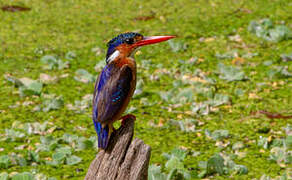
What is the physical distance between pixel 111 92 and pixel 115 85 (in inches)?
2.2

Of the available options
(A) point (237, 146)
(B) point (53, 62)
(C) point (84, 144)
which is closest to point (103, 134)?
(C) point (84, 144)

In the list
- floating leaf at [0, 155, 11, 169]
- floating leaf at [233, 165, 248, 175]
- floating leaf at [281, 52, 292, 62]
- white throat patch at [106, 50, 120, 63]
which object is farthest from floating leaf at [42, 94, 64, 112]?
floating leaf at [281, 52, 292, 62]

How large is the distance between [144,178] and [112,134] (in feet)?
1.27

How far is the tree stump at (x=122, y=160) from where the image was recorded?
11.9 feet

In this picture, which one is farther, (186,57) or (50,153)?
(186,57)

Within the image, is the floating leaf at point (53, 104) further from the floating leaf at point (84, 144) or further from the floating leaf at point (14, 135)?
the floating leaf at point (84, 144)

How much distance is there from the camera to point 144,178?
148 inches

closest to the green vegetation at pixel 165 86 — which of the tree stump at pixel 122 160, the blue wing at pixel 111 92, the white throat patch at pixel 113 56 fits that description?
the tree stump at pixel 122 160

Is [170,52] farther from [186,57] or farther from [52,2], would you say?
[52,2]

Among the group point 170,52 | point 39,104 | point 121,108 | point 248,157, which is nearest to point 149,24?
point 170,52

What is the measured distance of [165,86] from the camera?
780 cm

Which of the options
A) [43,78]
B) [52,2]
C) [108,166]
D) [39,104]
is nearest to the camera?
[108,166]

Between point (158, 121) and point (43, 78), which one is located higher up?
point (43, 78)

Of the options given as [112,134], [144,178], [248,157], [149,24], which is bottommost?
[248,157]
